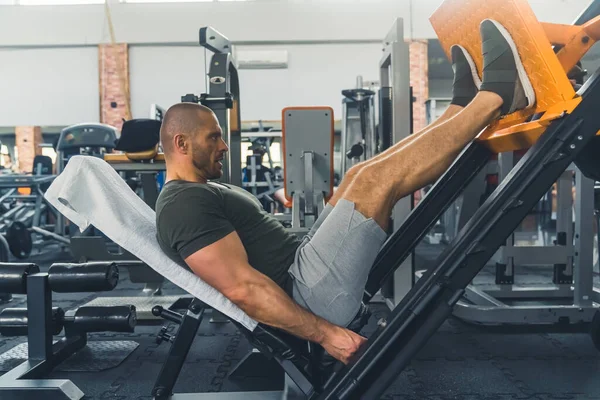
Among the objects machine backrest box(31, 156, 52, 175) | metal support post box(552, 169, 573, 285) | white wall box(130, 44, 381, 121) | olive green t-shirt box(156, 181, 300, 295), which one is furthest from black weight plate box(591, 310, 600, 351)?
white wall box(130, 44, 381, 121)

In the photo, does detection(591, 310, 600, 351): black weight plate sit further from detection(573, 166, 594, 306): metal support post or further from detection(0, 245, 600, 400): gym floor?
detection(573, 166, 594, 306): metal support post

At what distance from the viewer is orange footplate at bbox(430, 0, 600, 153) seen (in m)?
1.24

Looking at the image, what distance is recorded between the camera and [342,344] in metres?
1.23

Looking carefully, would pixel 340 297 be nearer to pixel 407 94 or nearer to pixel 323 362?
pixel 323 362

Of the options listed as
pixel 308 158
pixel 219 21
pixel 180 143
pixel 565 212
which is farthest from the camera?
pixel 219 21

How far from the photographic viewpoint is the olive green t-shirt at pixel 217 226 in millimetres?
1213

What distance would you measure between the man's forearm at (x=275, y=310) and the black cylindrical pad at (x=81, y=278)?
0.79 m

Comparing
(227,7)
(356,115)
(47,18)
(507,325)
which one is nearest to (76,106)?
(47,18)

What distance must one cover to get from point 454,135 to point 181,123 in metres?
0.81

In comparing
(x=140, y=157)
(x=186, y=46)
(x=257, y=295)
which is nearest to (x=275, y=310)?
(x=257, y=295)

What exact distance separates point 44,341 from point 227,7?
758 centimetres

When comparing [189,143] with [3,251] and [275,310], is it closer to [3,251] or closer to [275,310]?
[275,310]

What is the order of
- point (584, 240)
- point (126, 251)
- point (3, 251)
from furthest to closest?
point (3, 251) < point (126, 251) < point (584, 240)

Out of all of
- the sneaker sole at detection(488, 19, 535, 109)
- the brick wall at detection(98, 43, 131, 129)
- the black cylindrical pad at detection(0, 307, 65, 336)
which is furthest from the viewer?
the brick wall at detection(98, 43, 131, 129)
